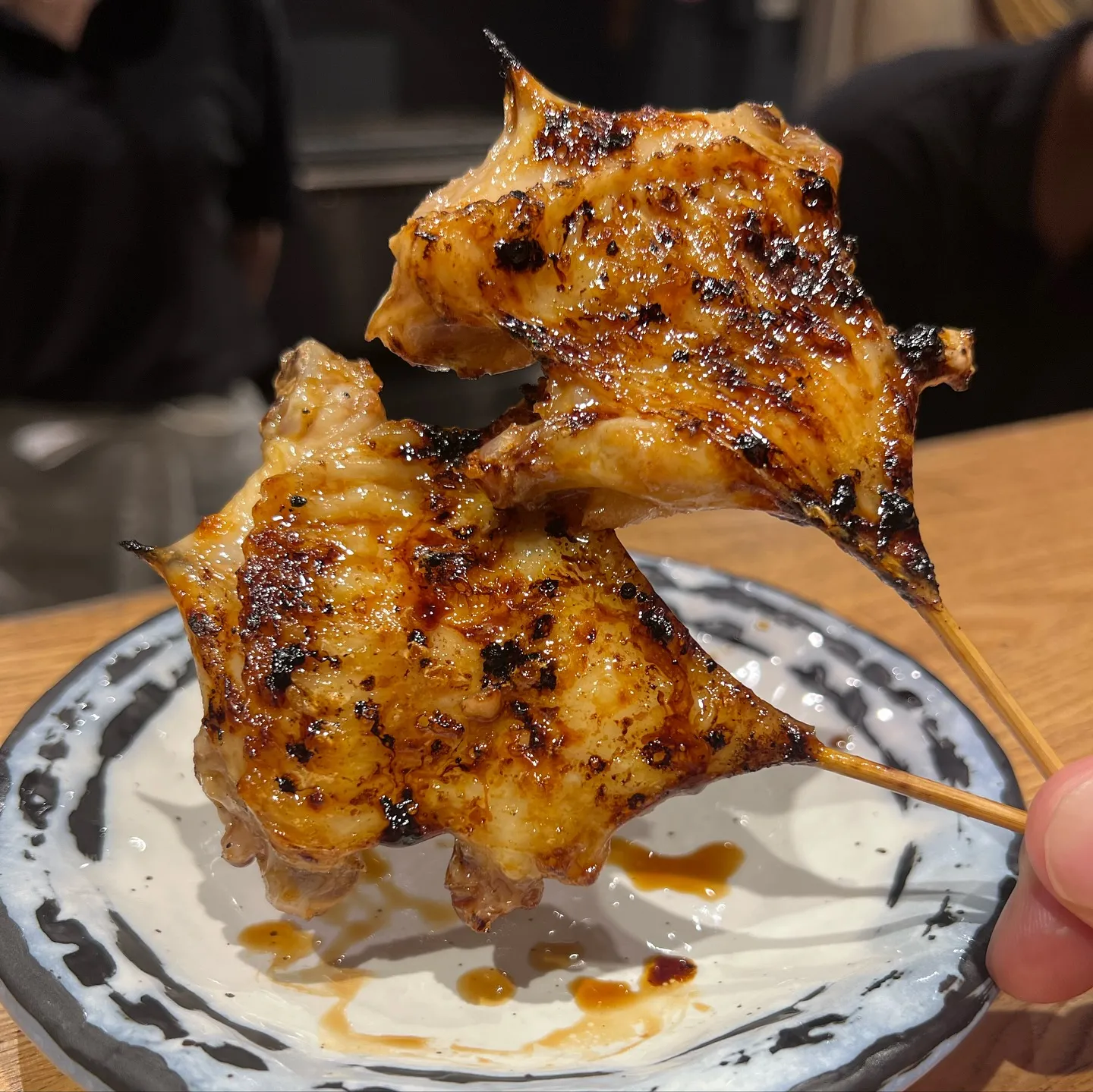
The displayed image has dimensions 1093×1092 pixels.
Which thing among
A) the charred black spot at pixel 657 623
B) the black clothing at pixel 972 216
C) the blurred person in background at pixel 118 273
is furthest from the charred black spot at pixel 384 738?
the black clothing at pixel 972 216

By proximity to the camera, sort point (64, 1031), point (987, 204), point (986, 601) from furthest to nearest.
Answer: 1. point (987, 204)
2. point (986, 601)
3. point (64, 1031)

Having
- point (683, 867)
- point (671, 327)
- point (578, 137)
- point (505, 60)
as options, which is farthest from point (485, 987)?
point (505, 60)

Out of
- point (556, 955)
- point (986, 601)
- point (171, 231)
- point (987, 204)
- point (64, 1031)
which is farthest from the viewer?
point (987, 204)

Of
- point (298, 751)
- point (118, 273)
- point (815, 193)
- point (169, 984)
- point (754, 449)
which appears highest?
point (815, 193)

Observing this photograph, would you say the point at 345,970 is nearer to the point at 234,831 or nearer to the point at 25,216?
the point at 234,831

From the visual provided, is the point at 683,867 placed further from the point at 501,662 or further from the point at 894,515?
the point at 894,515

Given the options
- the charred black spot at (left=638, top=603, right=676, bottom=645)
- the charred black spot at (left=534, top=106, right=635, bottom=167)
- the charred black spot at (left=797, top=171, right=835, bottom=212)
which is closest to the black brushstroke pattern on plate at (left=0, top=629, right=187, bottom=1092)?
the charred black spot at (left=638, top=603, right=676, bottom=645)
